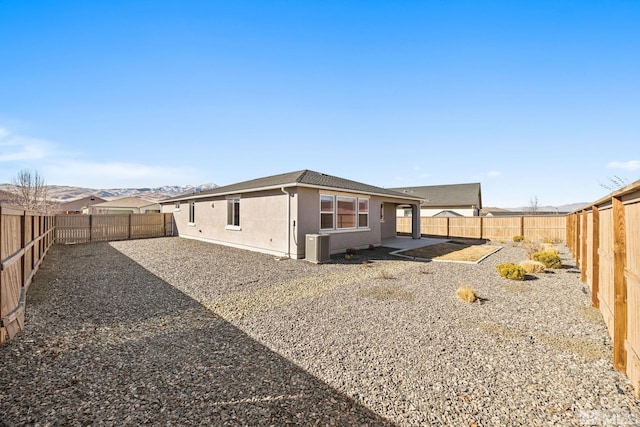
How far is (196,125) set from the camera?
1527 centimetres

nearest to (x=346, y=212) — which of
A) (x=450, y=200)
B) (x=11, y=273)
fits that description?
(x=11, y=273)

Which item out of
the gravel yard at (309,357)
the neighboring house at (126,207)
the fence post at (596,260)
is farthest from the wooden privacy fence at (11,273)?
the neighboring house at (126,207)

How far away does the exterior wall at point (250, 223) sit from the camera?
38.0ft

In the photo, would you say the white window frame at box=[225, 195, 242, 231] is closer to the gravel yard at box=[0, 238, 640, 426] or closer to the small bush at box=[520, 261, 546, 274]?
the gravel yard at box=[0, 238, 640, 426]

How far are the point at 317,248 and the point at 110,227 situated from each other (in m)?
15.2

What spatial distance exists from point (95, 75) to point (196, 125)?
5.14 metres

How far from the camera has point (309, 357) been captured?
3.64 meters

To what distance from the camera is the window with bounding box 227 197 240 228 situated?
14.0 meters

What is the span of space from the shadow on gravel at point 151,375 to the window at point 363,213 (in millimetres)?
9406

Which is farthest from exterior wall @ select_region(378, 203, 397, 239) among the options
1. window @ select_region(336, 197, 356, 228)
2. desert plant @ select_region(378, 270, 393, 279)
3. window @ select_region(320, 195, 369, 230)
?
desert plant @ select_region(378, 270, 393, 279)

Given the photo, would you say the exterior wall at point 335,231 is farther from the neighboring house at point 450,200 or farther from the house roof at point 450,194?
the house roof at point 450,194

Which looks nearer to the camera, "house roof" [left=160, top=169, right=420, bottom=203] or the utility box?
the utility box

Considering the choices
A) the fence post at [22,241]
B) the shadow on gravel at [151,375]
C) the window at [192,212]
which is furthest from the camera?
the window at [192,212]

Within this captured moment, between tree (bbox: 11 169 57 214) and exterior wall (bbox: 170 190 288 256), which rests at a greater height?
tree (bbox: 11 169 57 214)
